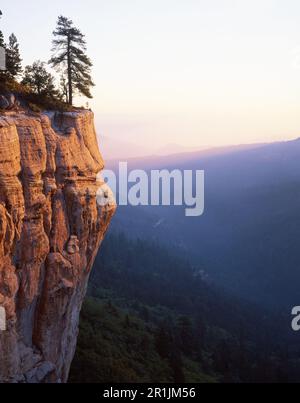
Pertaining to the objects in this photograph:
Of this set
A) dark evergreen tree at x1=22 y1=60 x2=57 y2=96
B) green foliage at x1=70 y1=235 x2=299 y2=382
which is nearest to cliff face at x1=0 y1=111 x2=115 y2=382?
dark evergreen tree at x1=22 y1=60 x2=57 y2=96

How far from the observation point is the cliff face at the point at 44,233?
75.2 feet

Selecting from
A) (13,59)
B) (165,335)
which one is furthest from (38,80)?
(165,335)

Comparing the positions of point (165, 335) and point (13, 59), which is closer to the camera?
point (13, 59)

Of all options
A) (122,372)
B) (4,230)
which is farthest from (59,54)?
(122,372)

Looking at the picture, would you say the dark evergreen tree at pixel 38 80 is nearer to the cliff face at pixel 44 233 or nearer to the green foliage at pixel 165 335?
the cliff face at pixel 44 233

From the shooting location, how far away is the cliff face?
902 inches

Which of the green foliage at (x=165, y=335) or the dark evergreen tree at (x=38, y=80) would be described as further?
the green foliage at (x=165, y=335)

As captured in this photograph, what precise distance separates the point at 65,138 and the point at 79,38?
11023 mm

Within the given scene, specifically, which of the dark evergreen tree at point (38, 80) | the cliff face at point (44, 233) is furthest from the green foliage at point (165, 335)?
the dark evergreen tree at point (38, 80)

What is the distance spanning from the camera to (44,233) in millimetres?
25531

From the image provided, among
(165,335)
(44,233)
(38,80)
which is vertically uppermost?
(38,80)

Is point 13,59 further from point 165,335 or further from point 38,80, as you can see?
point 165,335

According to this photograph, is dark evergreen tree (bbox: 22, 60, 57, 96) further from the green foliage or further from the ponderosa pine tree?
the green foliage

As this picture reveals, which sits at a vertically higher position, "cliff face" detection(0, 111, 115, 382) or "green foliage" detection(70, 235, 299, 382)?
"cliff face" detection(0, 111, 115, 382)
